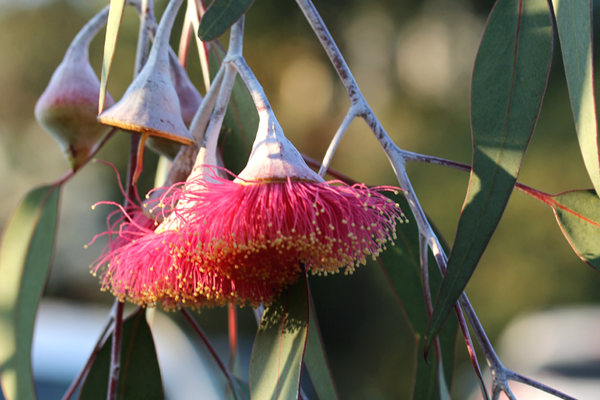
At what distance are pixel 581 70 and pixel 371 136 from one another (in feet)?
11.3

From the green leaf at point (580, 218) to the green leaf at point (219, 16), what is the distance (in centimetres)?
32

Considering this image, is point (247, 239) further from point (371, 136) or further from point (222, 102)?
point (371, 136)

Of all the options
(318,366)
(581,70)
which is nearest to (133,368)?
(318,366)

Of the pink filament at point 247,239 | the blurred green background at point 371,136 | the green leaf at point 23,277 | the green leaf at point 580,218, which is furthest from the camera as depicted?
the blurred green background at point 371,136

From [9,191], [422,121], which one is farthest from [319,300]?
[9,191]

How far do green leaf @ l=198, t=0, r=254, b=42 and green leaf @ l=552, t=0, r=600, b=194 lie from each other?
0.22 metres

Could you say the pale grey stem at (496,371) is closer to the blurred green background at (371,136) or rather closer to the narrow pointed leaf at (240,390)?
the narrow pointed leaf at (240,390)

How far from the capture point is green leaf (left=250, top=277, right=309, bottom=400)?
0.46 metres

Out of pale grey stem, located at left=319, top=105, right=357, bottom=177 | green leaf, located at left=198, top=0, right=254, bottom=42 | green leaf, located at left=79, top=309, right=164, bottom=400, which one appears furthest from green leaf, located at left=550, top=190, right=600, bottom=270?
green leaf, located at left=79, top=309, right=164, bottom=400

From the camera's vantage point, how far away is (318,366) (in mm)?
644

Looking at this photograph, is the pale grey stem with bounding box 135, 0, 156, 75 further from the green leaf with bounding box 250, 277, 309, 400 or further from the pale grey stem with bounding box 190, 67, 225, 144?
the green leaf with bounding box 250, 277, 309, 400

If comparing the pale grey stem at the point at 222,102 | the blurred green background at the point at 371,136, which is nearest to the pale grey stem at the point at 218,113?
the pale grey stem at the point at 222,102

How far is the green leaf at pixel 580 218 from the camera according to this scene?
0.53 m

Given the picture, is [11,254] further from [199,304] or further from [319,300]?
[319,300]
